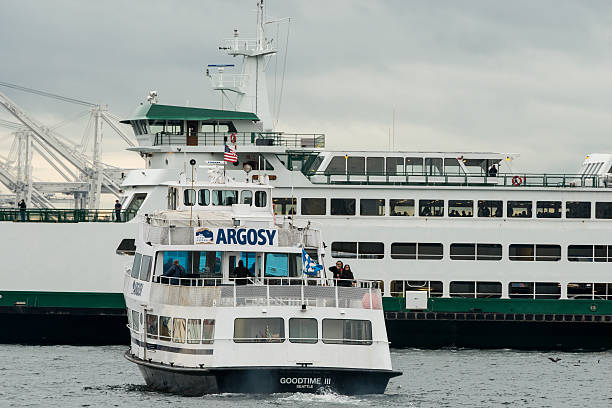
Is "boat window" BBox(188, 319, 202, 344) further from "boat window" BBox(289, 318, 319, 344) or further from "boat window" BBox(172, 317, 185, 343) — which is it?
"boat window" BBox(289, 318, 319, 344)

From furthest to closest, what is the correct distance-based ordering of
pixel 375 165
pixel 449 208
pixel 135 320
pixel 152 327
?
pixel 375 165, pixel 449 208, pixel 135 320, pixel 152 327

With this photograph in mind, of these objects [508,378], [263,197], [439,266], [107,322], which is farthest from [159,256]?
[439,266]

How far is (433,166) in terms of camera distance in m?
50.8

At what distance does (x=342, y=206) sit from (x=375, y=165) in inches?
85.4

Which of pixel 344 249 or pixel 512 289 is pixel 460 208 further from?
pixel 344 249

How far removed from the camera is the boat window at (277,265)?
32969 mm

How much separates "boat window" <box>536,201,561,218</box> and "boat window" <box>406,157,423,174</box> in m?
4.82

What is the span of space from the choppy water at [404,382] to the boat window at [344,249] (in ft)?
15.0

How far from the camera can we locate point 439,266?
49188 mm

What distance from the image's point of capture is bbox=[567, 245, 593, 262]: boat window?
49562 millimetres

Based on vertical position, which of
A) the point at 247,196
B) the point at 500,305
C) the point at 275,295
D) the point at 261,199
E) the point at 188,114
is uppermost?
the point at 188,114

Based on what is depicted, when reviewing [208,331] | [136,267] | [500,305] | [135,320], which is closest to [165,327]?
[208,331]

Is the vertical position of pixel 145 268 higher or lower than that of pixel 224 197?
lower

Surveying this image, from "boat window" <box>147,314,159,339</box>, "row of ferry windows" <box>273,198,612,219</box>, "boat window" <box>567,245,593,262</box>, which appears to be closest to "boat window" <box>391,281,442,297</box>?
"row of ferry windows" <box>273,198,612,219</box>
